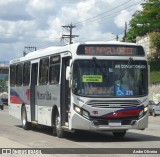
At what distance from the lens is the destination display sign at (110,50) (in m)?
17.7

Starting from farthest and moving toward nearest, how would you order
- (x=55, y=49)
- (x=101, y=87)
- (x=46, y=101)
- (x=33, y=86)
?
(x=33, y=86), (x=46, y=101), (x=55, y=49), (x=101, y=87)

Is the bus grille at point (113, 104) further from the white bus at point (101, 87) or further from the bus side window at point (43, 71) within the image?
the bus side window at point (43, 71)

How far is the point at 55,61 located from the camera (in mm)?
19422

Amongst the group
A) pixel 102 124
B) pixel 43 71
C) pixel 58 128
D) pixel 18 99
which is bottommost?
pixel 58 128

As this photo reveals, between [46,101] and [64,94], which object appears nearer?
[64,94]

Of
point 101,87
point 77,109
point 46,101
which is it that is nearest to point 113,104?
point 101,87

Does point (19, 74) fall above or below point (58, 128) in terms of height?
above

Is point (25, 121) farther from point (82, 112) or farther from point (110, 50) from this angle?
point (110, 50)

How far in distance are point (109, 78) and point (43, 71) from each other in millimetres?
4249

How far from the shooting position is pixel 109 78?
57.2 ft

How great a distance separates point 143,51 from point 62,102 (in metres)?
3.18

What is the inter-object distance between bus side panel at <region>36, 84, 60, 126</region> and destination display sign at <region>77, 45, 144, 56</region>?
1.79m

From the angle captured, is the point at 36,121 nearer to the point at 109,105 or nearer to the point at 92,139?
the point at 92,139

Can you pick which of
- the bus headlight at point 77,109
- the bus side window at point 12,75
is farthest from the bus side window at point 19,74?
the bus headlight at point 77,109
